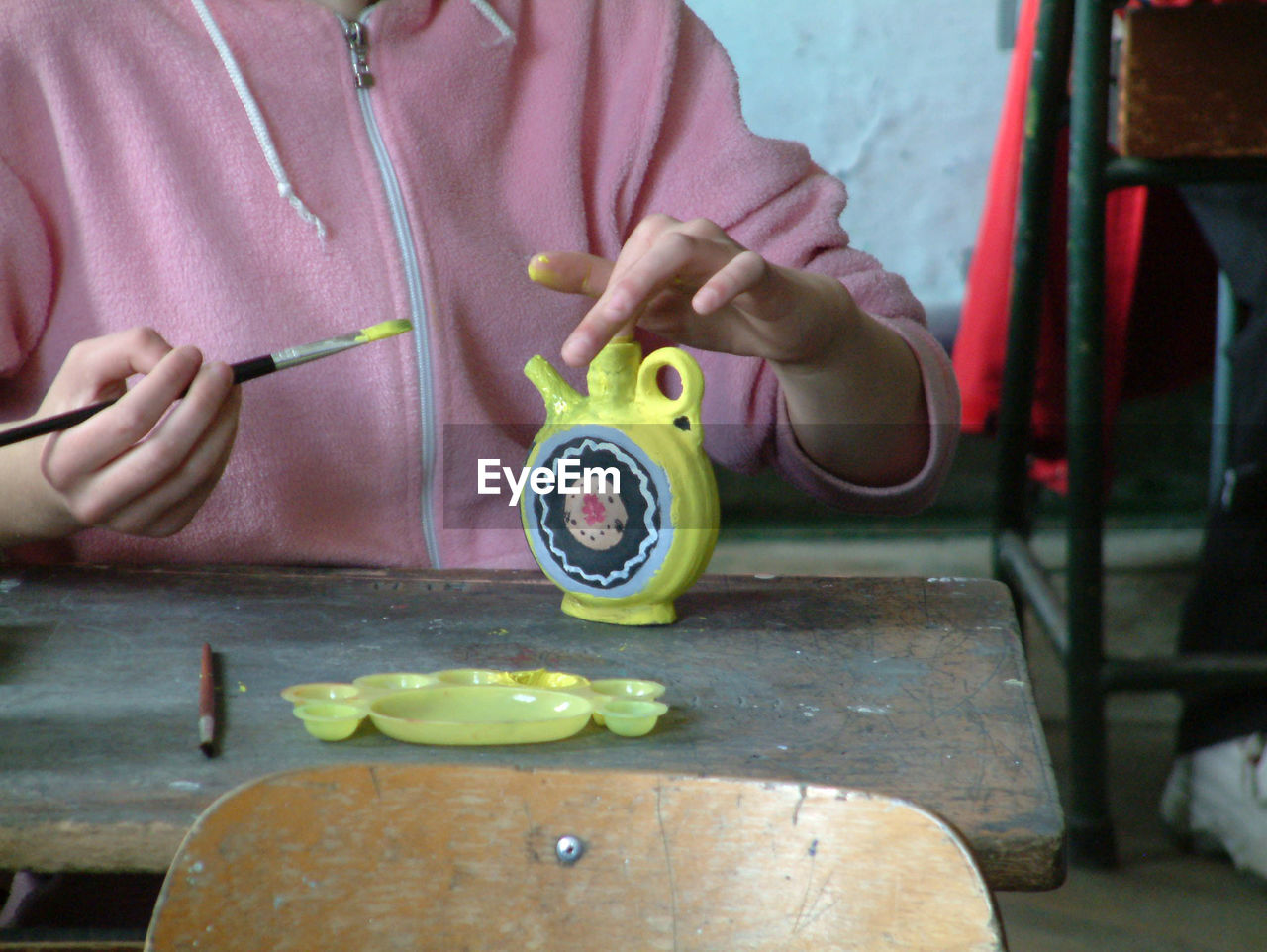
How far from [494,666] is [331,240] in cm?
41

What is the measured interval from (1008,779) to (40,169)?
2.58ft

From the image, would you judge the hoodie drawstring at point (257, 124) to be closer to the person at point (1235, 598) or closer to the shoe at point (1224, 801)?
the person at point (1235, 598)

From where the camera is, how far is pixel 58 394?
2.55 feet

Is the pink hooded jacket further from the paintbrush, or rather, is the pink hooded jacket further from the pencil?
the pencil

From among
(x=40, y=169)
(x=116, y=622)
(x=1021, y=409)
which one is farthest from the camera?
(x=1021, y=409)

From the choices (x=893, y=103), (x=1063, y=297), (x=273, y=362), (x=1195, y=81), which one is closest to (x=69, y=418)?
(x=273, y=362)

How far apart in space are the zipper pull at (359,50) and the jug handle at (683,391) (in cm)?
36

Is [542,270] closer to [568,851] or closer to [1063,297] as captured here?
[568,851]

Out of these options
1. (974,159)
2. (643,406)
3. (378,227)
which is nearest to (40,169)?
(378,227)

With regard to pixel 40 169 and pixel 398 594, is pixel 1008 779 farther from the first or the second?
pixel 40 169

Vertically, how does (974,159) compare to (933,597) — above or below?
above

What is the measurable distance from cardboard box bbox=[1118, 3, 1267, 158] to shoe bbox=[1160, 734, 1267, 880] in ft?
2.26

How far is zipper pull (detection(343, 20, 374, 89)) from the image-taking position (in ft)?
3.16

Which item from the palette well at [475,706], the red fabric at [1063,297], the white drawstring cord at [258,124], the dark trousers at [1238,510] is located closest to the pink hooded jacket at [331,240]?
the white drawstring cord at [258,124]
